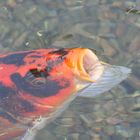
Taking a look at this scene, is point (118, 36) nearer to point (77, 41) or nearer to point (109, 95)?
point (77, 41)

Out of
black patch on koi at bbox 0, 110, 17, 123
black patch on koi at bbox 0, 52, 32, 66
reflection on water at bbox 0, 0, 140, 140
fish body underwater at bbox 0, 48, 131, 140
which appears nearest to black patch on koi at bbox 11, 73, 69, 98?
fish body underwater at bbox 0, 48, 131, 140

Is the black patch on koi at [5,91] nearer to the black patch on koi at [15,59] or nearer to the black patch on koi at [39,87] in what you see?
the black patch on koi at [39,87]

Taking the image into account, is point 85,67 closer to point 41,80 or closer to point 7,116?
point 41,80

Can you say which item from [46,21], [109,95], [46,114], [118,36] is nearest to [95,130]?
[109,95]

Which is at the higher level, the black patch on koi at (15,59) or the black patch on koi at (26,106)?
the black patch on koi at (15,59)

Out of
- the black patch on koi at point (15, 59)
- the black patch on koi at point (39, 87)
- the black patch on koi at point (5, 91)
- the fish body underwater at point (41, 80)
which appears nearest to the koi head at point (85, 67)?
the fish body underwater at point (41, 80)

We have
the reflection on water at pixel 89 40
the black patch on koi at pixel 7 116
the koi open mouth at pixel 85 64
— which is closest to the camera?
the koi open mouth at pixel 85 64

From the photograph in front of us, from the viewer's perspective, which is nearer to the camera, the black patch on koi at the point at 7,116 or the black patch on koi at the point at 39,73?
the black patch on koi at the point at 39,73

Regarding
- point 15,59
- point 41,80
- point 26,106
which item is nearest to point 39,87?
point 41,80
